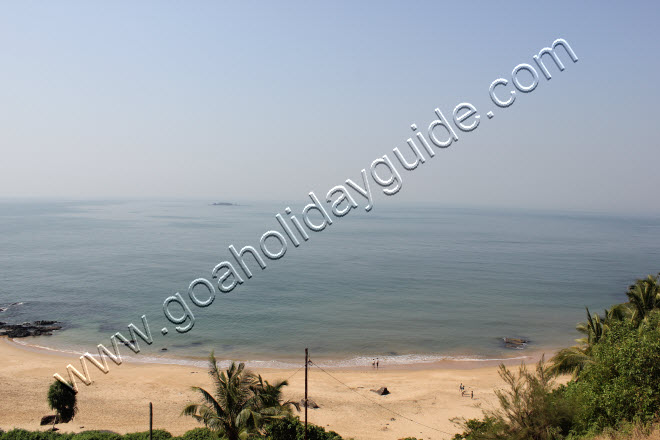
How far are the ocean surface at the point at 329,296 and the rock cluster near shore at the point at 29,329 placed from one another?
162cm

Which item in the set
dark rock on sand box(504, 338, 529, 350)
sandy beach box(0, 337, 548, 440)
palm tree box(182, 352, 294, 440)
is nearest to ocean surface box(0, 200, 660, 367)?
dark rock on sand box(504, 338, 529, 350)

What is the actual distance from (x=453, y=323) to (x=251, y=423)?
41.7 m

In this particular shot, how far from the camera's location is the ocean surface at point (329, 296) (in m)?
48.2

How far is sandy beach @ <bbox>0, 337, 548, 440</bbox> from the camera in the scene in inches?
1154

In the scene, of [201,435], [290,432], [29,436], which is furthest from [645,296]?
[29,436]

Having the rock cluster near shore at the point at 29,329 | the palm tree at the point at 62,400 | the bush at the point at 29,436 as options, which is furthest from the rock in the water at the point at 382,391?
the rock cluster near shore at the point at 29,329

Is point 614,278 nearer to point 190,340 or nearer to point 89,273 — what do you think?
point 190,340

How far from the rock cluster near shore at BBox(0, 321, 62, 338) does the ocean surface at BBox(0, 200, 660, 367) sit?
5.32ft

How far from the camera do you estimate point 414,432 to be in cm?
2875

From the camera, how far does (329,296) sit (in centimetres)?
6738

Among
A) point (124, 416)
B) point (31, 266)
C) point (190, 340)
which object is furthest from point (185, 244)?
point (124, 416)

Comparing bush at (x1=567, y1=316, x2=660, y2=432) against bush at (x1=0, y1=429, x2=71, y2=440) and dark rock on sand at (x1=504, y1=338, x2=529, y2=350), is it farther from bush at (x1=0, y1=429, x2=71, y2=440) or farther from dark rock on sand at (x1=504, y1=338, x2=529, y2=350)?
dark rock on sand at (x1=504, y1=338, x2=529, y2=350)

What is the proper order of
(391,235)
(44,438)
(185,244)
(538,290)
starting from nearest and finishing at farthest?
(44,438) → (538,290) → (185,244) → (391,235)

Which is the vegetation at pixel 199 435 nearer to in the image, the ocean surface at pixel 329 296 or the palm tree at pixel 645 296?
the ocean surface at pixel 329 296
